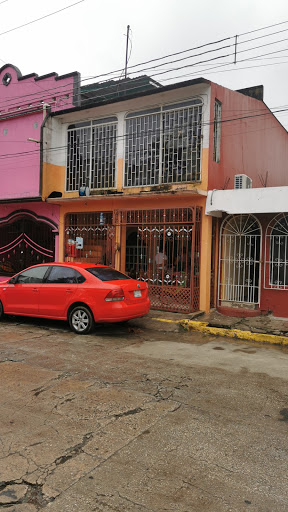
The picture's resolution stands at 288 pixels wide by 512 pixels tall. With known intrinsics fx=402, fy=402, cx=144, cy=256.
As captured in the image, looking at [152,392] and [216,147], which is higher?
[216,147]

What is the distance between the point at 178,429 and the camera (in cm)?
407

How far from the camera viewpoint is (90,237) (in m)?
13.3

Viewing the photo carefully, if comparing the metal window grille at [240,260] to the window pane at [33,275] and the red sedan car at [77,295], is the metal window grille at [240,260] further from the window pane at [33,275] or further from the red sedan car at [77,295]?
the window pane at [33,275]

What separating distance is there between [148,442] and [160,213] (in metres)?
8.12

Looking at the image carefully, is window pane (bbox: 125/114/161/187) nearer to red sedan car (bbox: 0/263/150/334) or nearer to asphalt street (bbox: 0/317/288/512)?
red sedan car (bbox: 0/263/150/334)

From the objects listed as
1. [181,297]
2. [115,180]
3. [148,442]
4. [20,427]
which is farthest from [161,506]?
[115,180]

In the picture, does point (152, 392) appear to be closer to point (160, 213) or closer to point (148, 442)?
point (148, 442)

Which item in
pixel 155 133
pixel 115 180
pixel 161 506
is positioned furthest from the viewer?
pixel 115 180

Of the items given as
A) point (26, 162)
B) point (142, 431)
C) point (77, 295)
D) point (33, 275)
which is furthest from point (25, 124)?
point (142, 431)

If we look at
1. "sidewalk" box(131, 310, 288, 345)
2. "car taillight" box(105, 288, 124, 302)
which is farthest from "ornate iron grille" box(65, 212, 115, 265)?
"car taillight" box(105, 288, 124, 302)

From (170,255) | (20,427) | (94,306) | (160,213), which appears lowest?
(20,427)

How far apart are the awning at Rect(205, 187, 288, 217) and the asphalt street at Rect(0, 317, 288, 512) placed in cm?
379

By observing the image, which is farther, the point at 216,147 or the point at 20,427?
the point at 216,147

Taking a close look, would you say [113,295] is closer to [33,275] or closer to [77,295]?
[77,295]
